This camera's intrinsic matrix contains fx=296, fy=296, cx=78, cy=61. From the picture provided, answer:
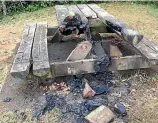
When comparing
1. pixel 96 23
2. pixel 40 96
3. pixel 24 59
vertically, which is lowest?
pixel 40 96

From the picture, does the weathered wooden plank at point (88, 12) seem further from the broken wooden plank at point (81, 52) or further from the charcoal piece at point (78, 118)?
the charcoal piece at point (78, 118)

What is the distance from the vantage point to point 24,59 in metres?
3.38

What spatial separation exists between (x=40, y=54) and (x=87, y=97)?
761mm

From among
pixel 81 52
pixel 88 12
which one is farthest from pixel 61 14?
pixel 81 52

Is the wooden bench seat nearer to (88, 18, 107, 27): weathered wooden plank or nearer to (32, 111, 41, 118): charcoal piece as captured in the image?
(32, 111, 41, 118): charcoal piece

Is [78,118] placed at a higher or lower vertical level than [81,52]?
lower

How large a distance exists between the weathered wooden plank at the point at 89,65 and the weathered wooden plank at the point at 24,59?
0.32 metres

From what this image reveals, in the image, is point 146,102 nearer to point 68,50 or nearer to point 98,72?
point 98,72

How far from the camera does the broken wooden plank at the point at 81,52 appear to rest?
356 cm

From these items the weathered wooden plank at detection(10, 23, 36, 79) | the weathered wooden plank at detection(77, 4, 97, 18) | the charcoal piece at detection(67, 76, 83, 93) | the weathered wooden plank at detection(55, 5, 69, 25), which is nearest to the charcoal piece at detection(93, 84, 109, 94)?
the charcoal piece at detection(67, 76, 83, 93)

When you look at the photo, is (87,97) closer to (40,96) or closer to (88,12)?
(40,96)

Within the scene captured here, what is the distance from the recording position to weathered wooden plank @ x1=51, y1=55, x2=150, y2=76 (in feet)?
11.1

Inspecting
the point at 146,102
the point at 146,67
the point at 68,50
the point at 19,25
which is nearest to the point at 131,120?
the point at 146,102

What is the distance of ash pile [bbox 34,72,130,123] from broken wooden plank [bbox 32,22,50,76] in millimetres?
357
